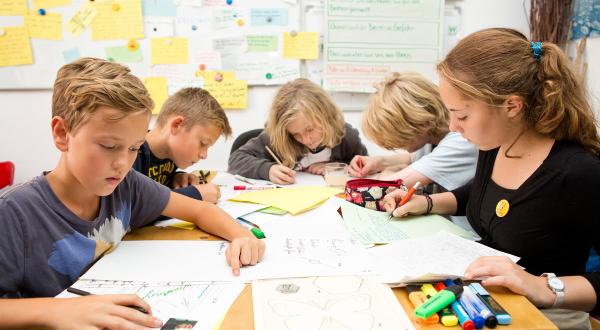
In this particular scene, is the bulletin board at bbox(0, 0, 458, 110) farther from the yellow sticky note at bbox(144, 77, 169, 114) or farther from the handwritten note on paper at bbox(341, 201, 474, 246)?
the handwritten note on paper at bbox(341, 201, 474, 246)

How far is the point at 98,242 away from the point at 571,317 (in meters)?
0.97

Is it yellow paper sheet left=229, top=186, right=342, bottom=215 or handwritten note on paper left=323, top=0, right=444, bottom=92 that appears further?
handwritten note on paper left=323, top=0, right=444, bottom=92

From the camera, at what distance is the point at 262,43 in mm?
2750

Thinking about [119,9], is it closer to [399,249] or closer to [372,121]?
[372,121]

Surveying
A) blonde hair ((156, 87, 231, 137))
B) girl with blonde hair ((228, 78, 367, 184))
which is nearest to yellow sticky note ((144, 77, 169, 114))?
girl with blonde hair ((228, 78, 367, 184))

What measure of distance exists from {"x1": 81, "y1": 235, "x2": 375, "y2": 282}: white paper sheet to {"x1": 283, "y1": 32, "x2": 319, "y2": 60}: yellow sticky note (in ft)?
6.30

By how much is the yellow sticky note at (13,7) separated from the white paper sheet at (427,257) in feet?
8.98

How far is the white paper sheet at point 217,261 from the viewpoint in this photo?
835mm

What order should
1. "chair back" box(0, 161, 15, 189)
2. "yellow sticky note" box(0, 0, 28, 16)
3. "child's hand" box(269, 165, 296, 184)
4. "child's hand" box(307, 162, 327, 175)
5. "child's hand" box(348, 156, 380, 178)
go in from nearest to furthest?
1. "child's hand" box(269, 165, 296, 184)
2. "child's hand" box(348, 156, 380, 178)
3. "child's hand" box(307, 162, 327, 175)
4. "chair back" box(0, 161, 15, 189)
5. "yellow sticky note" box(0, 0, 28, 16)

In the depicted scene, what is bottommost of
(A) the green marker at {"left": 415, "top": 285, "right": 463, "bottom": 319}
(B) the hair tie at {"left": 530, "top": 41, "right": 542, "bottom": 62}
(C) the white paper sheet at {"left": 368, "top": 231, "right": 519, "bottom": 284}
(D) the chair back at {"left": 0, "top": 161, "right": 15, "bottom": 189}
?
(D) the chair back at {"left": 0, "top": 161, "right": 15, "bottom": 189}

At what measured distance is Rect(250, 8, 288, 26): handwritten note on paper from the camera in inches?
107

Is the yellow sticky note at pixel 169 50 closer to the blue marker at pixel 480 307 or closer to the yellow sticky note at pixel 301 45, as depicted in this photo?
the yellow sticky note at pixel 301 45

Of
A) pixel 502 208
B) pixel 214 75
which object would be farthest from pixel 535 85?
pixel 214 75

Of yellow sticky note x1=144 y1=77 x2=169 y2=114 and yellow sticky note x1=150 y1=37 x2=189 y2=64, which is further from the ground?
yellow sticky note x1=150 y1=37 x2=189 y2=64
